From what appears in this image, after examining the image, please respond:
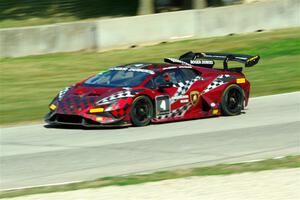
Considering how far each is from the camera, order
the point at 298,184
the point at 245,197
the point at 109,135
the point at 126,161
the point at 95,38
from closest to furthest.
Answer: the point at 245,197 → the point at 298,184 → the point at 126,161 → the point at 109,135 → the point at 95,38

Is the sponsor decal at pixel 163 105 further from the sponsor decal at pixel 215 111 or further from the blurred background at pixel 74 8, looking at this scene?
the blurred background at pixel 74 8

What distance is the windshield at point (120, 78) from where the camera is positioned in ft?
49.3

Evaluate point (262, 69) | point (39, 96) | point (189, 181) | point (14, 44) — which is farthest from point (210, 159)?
point (14, 44)

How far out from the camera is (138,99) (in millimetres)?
14609

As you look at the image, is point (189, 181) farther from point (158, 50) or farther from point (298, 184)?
point (158, 50)

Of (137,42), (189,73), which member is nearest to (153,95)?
(189,73)

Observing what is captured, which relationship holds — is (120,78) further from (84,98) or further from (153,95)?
(84,98)

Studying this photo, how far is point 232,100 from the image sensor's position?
53.5ft

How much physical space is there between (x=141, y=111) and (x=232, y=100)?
243 centimetres

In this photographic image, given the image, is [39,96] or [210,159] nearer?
[210,159]

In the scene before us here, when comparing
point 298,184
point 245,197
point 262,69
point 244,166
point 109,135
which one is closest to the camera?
point 245,197

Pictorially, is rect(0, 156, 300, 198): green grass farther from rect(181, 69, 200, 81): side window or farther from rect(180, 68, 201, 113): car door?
rect(181, 69, 200, 81): side window

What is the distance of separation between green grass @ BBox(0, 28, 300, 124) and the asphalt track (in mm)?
3217

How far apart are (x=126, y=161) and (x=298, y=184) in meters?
3.14
